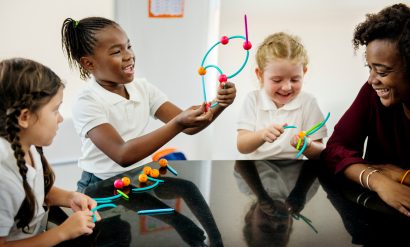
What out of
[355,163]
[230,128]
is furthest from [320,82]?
[355,163]

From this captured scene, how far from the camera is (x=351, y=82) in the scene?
101 inches

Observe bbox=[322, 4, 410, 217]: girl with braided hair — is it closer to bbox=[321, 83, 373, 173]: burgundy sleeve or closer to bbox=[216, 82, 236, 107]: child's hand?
bbox=[321, 83, 373, 173]: burgundy sleeve

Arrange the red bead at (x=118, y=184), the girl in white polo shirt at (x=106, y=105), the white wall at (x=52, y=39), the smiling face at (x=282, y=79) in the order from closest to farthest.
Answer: the red bead at (x=118, y=184) < the girl in white polo shirt at (x=106, y=105) < the smiling face at (x=282, y=79) < the white wall at (x=52, y=39)

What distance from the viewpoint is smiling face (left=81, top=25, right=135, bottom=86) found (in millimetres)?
1619

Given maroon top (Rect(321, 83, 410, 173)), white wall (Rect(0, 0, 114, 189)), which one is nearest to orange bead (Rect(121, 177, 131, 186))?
maroon top (Rect(321, 83, 410, 173))

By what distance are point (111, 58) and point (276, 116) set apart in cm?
72

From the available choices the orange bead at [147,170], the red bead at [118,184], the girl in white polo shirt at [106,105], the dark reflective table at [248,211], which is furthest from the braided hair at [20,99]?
the girl in white polo shirt at [106,105]

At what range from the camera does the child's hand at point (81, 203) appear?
111 centimetres

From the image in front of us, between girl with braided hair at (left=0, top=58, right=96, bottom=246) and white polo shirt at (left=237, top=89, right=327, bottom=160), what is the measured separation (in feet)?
3.17

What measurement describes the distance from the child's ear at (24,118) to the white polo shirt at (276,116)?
1.04m

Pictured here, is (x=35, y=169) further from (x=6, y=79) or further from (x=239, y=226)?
(x=239, y=226)

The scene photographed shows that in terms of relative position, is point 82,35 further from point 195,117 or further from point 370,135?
point 370,135

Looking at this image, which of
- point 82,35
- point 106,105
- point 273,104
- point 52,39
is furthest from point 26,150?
point 52,39

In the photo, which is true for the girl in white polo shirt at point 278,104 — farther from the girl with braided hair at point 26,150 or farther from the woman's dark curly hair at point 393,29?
the girl with braided hair at point 26,150
